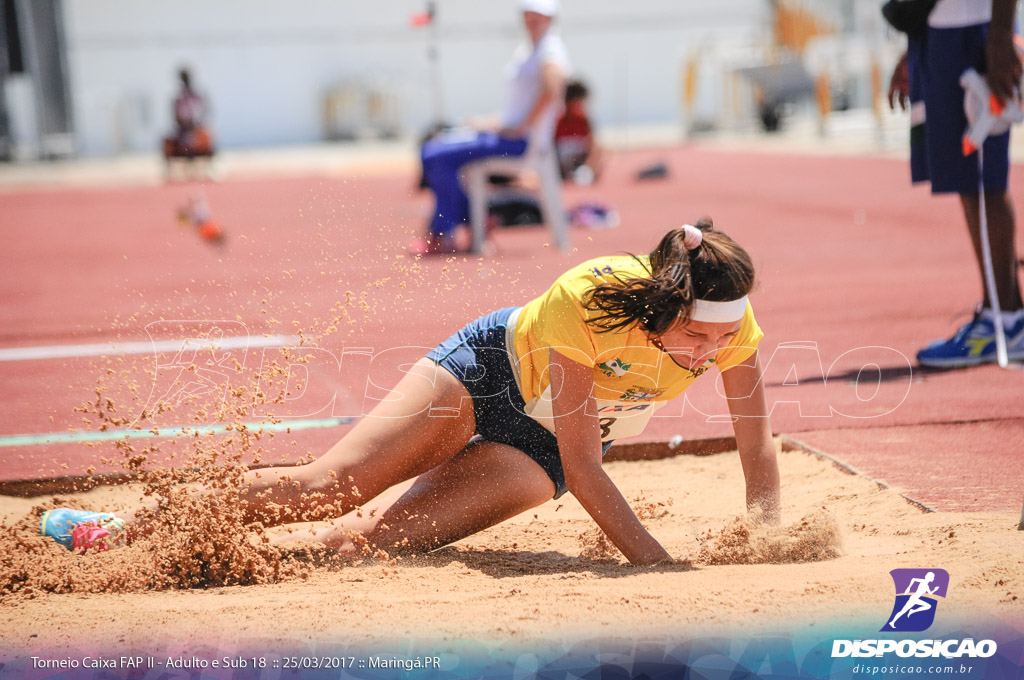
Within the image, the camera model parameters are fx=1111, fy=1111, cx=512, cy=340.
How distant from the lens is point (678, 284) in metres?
2.74

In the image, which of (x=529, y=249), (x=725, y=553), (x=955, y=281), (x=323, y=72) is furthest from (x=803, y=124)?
(x=725, y=553)

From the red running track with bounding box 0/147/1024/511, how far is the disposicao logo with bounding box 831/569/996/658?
0.86 metres

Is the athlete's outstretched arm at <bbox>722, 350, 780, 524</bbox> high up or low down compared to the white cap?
down

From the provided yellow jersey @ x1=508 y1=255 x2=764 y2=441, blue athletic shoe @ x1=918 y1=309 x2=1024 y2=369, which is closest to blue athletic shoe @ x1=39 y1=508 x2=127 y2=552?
yellow jersey @ x1=508 y1=255 x2=764 y2=441

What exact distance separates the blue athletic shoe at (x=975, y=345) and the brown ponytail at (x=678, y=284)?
2516 millimetres

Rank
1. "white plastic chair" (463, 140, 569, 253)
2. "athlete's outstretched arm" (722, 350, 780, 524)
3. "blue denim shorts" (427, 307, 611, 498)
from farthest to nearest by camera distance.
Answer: "white plastic chair" (463, 140, 569, 253), "blue denim shorts" (427, 307, 611, 498), "athlete's outstretched arm" (722, 350, 780, 524)

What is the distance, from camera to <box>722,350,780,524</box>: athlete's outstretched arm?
10.1 ft

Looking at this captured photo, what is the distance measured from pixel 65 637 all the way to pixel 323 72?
2887 centimetres

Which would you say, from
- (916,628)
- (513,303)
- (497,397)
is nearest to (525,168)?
(513,303)

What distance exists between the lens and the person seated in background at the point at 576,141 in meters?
14.8

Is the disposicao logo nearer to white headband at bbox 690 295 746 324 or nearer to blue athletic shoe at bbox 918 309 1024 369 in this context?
white headband at bbox 690 295 746 324

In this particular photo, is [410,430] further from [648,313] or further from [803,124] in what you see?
[803,124]

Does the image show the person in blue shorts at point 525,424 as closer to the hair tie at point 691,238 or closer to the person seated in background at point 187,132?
the hair tie at point 691,238

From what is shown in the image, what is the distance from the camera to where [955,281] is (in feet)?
23.5
